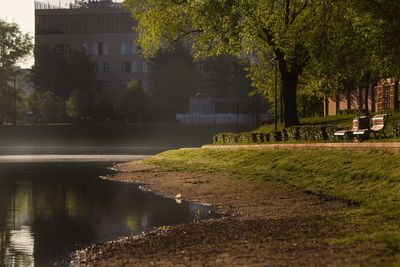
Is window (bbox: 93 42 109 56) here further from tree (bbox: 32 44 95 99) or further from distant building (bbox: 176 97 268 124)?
distant building (bbox: 176 97 268 124)

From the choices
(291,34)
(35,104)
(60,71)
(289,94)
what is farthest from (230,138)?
(60,71)

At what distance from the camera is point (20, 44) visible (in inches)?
5960

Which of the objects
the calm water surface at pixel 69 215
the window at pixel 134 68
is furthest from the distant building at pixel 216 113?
the calm water surface at pixel 69 215

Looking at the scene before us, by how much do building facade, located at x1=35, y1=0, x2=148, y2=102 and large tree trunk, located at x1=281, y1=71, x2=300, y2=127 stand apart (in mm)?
132408

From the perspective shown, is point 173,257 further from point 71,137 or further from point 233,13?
point 71,137

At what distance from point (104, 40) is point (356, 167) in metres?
163

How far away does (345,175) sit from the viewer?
2984 cm

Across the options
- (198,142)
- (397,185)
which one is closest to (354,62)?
(397,185)

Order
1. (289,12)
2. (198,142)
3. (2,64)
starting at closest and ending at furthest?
(289,12)
(198,142)
(2,64)

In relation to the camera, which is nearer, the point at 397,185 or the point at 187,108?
the point at 397,185

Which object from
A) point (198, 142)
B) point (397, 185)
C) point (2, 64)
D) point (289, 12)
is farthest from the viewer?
point (2, 64)

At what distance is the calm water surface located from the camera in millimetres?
20672

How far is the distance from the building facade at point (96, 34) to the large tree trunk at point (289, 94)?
132 meters

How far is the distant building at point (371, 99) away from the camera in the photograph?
6894 cm
